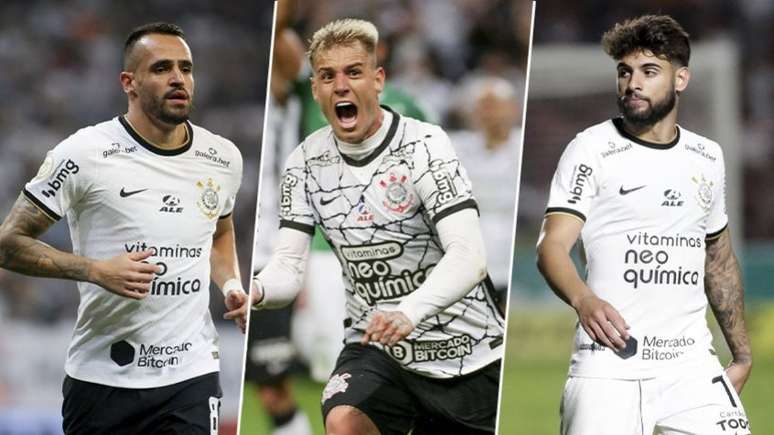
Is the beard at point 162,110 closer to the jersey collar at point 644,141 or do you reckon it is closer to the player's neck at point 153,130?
the player's neck at point 153,130

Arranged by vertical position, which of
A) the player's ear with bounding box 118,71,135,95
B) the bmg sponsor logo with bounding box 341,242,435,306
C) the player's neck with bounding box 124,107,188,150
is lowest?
the bmg sponsor logo with bounding box 341,242,435,306

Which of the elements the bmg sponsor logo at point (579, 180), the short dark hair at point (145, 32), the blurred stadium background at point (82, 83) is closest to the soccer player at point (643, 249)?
the bmg sponsor logo at point (579, 180)

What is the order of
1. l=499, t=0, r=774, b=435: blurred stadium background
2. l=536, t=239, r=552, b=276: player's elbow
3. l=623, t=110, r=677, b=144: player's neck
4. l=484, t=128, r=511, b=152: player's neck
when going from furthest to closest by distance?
l=499, t=0, r=774, b=435: blurred stadium background → l=484, t=128, r=511, b=152: player's neck → l=623, t=110, r=677, b=144: player's neck → l=536, t=239, r=552, b=276: player's elbow

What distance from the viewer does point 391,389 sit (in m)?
5.38

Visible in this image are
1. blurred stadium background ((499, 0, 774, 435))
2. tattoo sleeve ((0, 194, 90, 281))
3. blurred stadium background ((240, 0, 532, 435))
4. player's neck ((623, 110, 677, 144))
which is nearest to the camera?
tattoo sleeve ((0, 194, 90, 281))

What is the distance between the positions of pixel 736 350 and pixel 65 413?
8.88ft

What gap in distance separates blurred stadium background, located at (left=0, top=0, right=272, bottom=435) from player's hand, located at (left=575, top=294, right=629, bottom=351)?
8.57 m

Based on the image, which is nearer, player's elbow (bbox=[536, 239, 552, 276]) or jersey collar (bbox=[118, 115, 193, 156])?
player's elbow (bbox=[536, 239, 552, 276])

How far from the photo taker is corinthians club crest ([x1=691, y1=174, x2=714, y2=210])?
5.35 meters

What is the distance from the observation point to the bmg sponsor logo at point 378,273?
17.6 ft

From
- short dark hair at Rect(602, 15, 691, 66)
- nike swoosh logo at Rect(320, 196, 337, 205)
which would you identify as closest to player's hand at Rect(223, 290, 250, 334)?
nike swoosh logo at Rect(320, 196, 337, 205)

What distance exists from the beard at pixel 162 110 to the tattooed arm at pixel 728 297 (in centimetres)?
213

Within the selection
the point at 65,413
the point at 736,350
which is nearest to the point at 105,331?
the point at 65,413

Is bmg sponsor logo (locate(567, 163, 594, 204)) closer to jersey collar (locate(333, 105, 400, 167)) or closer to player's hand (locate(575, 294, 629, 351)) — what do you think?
player's hand (locate(575, 294, 629, 351))
